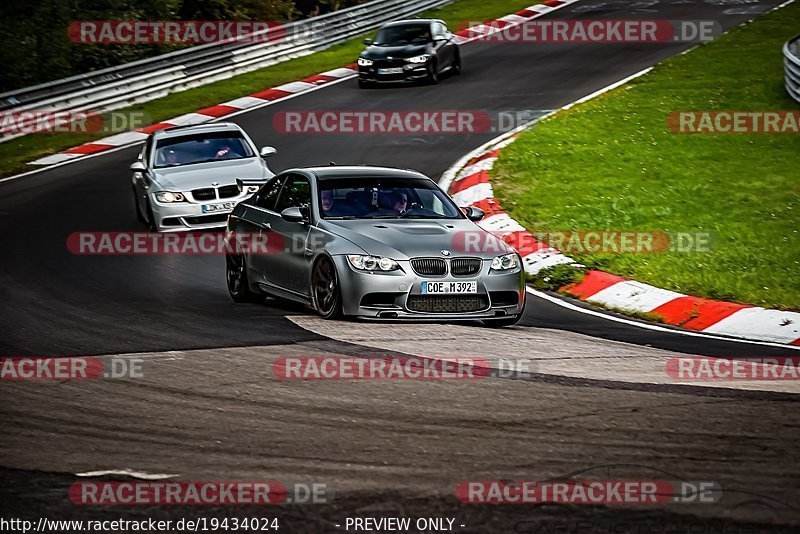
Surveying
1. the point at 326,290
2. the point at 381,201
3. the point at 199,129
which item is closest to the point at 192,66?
the point at 199,129

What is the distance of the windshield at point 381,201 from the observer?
11.9 metres

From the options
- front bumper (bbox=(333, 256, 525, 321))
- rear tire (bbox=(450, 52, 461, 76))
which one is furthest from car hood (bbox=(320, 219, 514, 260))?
rear tire (bbox=(450, 52, 461, 76))

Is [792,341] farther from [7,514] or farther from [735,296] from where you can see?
[7,514]

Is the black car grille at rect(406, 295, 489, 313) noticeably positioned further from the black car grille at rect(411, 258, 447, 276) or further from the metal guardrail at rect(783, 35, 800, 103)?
the metal guardrail at rect(783, 35, 800, 103)

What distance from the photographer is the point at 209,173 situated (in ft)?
58.0

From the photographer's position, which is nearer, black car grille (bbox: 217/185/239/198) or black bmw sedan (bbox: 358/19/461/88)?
black car grille (bbox: 217/185/239/198)

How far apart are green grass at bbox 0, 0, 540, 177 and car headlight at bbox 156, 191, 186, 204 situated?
6.87m

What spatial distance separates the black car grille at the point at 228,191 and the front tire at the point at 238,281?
14.4 ft

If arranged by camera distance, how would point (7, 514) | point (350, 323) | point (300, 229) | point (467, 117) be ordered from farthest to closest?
point (467, 117)
point (300, 229)
point (350, 323)
point (7, 514)

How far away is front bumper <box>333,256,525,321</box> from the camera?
35.4 feet

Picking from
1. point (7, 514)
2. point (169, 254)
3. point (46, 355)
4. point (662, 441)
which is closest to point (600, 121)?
point (169, 254)

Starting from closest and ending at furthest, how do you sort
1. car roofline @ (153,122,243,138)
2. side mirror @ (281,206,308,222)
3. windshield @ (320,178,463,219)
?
side mirror @ (281,206,308,222)
windshield @ (320,178,463,219)
car roofline @ (153,122,243,138)

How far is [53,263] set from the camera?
1510 centimetres

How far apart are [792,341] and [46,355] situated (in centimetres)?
623
